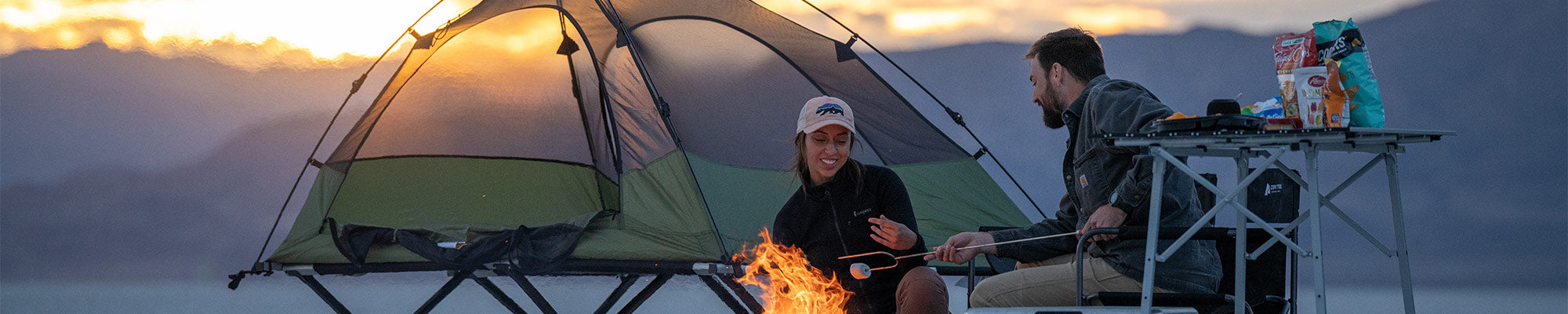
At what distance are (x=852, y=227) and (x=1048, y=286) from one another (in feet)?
1.49

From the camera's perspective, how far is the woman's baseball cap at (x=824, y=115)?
101 inches

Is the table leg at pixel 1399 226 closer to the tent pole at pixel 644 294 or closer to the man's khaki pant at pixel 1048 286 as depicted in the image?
the man's khaki pant at pixel 1048 286

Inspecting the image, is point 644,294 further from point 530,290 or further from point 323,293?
point 323,293

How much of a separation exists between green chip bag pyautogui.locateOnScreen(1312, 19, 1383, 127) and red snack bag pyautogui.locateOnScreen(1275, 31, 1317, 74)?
0.05 ft

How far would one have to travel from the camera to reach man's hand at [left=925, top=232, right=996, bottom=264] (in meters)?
2.54

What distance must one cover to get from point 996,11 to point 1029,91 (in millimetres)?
441

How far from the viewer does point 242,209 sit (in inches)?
227

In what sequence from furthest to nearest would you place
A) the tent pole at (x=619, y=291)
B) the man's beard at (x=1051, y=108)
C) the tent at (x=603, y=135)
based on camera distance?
the tent at (x=603, y=135), the tent pole at (x=619, y=291), the man's beard at (x=1051, y=108)

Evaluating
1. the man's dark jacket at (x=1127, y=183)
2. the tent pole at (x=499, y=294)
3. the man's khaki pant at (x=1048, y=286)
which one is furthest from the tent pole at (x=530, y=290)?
the man's dark jacket at (x=1127, y=183)

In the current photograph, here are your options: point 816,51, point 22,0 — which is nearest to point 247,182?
point 22,0

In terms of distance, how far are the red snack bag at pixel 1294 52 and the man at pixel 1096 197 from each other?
243 millimetres

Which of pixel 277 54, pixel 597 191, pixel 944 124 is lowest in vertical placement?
pixel 597 191

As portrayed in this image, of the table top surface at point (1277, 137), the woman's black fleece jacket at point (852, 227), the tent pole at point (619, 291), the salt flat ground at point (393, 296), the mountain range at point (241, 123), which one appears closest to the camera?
the table top surface at point (1277, 137)

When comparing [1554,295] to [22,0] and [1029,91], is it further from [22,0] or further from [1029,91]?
[22,0]
